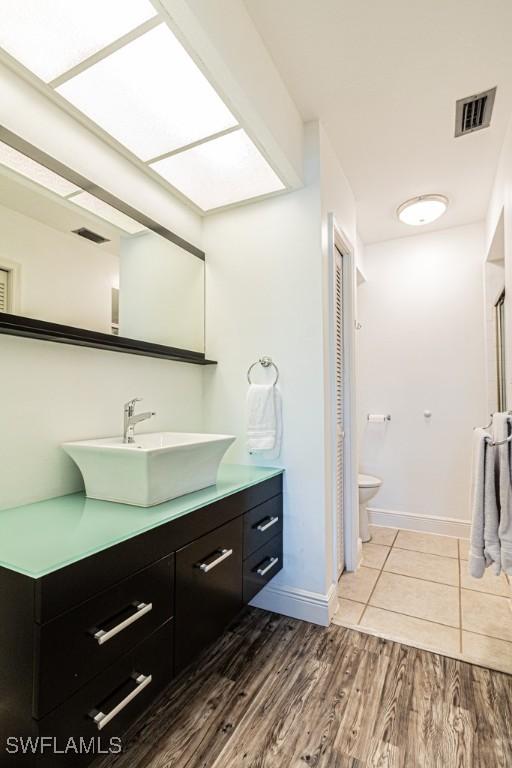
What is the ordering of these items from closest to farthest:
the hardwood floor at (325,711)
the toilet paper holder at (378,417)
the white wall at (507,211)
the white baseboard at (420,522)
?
1. the hardwood floor at (325,711)
2. the white wall at (507,211)
3. the white baseboard at (420,522)
4. the toilet paper holder at (378,417)

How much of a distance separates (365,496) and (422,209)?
7.12 feet

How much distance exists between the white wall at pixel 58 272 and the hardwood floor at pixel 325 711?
4.97ft

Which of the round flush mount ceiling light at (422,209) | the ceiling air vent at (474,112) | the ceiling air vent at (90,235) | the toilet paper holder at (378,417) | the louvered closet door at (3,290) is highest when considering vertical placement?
the ceiling air vent at (474,112)

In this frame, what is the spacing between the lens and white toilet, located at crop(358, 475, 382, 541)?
9.29ft

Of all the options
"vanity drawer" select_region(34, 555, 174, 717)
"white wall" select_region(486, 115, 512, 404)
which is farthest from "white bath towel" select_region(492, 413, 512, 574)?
"vanity drawer" select_region(34, 555, 174, 717)

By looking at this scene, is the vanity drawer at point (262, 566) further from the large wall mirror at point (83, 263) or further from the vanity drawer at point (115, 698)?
the large wall mirror at point (83, 263)

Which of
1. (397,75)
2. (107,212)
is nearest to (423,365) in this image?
(397,75)

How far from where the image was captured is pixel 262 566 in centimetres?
175

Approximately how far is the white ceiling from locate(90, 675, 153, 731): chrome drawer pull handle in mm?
2337

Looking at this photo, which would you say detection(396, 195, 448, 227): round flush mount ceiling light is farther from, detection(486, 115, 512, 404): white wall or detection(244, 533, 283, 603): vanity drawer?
detection(244, 533, 283, 603): vanity drawer

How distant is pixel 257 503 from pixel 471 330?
2411 millimetres

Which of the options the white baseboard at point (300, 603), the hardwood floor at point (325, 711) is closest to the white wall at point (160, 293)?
the white baseboard at point (300, 603)

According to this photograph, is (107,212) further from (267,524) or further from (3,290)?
(267,524)

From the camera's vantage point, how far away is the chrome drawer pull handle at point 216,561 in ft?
4.41
